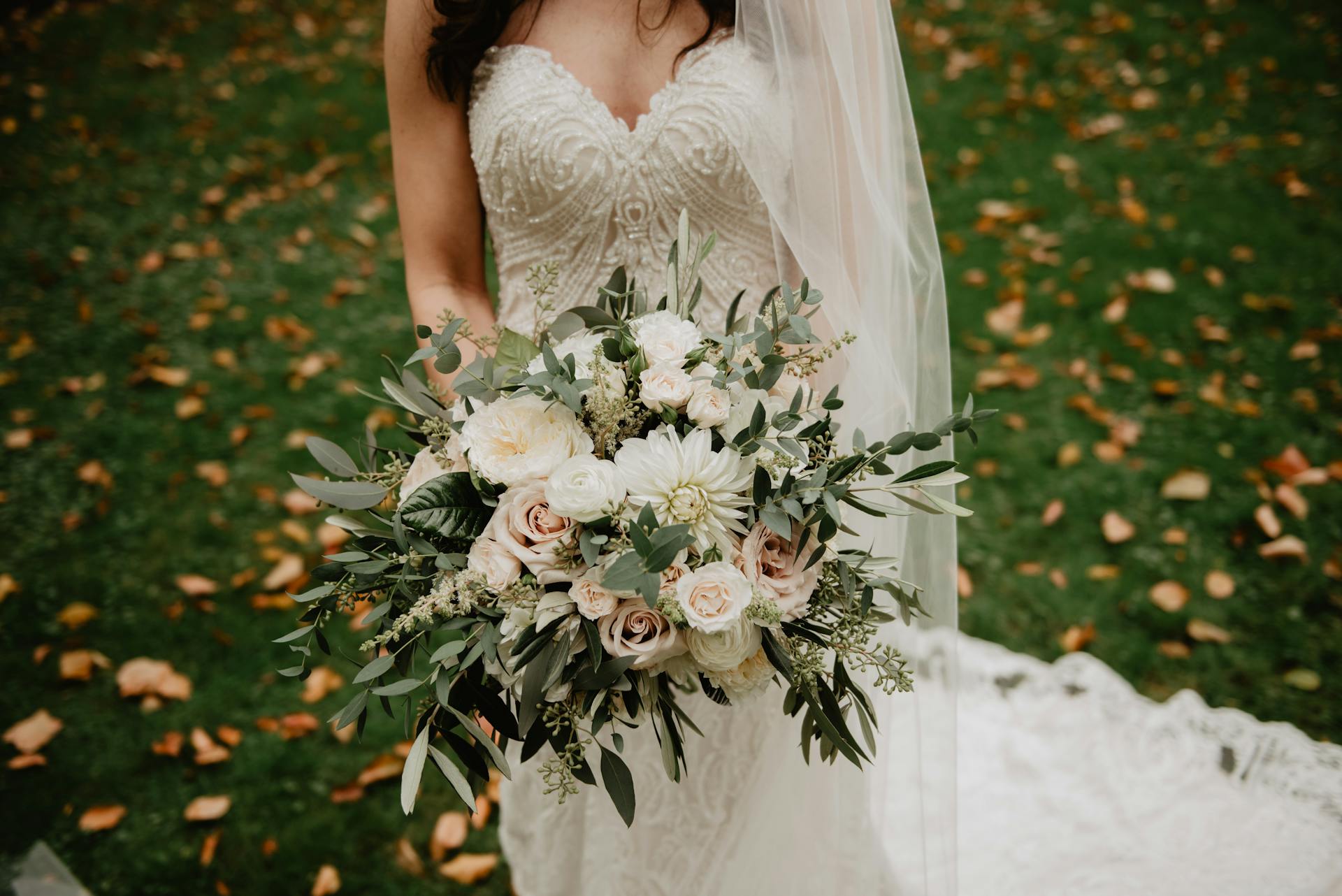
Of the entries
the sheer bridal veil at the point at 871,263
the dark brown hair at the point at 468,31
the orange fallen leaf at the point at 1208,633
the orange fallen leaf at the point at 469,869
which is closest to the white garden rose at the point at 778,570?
the sheer bridal veil at the point at 871,263

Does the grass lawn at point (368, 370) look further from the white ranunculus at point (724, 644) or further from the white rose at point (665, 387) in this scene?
the white rose at point (665, 387)

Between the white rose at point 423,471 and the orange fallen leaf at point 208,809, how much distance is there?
7.20ft

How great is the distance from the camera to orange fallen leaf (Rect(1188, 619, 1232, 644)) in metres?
3.30

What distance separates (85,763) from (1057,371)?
15.0ft

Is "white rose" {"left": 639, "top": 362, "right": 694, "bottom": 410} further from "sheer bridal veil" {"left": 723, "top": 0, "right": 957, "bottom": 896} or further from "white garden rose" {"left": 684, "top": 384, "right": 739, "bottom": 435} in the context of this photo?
"sheer bridal veil" {"left": 723, "top": 0, "right": 957, "bottom": 896}

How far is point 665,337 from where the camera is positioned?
1425mm

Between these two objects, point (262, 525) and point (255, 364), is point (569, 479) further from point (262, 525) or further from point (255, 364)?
point (255, 364)

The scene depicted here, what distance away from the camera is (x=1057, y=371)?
14.6 feet

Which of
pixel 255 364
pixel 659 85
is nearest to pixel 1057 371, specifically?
pixel 659 85

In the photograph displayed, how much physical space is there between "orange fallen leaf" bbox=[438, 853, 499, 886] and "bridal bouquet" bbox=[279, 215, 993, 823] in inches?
61.0

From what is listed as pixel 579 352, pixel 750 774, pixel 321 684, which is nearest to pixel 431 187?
pixel 579 352

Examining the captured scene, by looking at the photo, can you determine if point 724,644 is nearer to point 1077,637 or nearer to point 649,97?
point 649,97

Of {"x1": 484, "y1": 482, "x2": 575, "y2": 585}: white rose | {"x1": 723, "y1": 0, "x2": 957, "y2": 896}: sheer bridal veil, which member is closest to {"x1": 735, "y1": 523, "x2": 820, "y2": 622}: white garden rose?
{"x1": 484, "y1": 482, "x2": 575, "y2": 585}: white rose

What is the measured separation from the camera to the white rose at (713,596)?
4.14 ft
